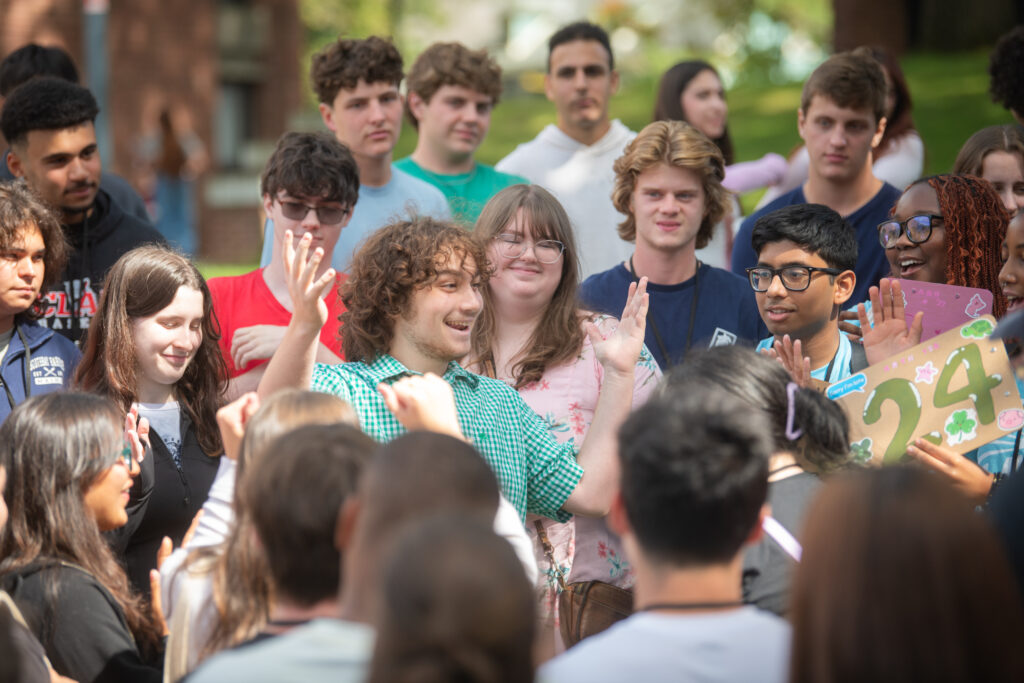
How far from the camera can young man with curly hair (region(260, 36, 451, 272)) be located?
535 centimetres

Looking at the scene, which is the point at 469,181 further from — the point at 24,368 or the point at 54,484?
the point at 54,484

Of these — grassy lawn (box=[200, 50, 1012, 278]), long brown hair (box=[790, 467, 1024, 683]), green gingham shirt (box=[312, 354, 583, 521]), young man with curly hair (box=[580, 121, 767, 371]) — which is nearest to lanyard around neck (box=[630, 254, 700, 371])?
young man with curly hair (box=[580, 121, 767, 371])

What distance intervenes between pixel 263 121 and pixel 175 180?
5081 millimetres

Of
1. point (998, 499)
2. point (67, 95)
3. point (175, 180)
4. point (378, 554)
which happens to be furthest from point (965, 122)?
point (378, 554)

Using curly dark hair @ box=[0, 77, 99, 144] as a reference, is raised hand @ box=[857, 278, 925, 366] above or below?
below

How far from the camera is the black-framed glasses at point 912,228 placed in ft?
13.2

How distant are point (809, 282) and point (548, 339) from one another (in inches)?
37.5

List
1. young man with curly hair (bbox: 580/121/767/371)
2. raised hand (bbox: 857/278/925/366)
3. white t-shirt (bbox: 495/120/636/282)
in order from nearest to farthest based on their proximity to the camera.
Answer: raised hand (bbox: 857/278/925/366), young man with curly hair (bbox: 580/121/767/371), white t-shirt (bbox: 495/120/636/282)

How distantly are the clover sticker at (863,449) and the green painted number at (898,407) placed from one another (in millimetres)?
55

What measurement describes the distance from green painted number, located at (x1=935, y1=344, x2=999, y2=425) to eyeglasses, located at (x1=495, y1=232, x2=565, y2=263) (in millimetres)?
1386

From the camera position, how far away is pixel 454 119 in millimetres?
5809

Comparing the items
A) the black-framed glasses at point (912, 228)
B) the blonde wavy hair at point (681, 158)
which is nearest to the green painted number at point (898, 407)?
the black-framed glasses at point (912, 228)

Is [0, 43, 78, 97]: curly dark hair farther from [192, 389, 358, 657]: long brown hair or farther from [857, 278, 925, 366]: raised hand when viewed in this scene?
[857, 278, 925, 366]: raised hand

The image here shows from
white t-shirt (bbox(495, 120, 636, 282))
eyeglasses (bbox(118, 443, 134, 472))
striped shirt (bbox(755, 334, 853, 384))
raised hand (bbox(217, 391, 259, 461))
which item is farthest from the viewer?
white t-shirt (bbox(495, 120, 636, 282))
